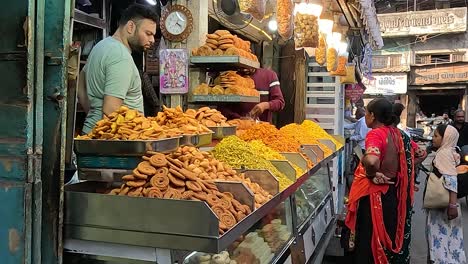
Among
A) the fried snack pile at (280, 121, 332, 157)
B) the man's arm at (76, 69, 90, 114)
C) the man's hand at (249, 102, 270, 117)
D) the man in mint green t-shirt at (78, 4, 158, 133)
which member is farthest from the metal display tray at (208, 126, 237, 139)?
Answer: the man's hand at (249, 102, 270, 117)

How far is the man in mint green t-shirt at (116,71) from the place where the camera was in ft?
9.55


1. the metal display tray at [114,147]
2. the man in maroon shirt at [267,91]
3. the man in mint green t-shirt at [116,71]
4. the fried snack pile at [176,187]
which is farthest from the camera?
the man in maroon shirt at [267,91]

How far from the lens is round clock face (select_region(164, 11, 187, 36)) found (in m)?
4.48

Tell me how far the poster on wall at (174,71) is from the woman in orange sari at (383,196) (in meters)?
1.83

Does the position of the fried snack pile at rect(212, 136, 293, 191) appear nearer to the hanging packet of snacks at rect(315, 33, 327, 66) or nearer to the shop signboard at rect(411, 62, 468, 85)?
the hanging packet of snacks at rect(315, 33, 327, 66)

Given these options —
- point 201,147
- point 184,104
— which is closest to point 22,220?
point 201,147

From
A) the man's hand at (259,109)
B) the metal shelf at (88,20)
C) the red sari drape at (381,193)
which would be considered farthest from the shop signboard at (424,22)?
the red sari drape at (381,193)

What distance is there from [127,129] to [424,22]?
21.5 metres

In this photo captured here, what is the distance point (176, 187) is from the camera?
1880 mm

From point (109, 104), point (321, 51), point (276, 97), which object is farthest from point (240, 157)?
point (321, 51)

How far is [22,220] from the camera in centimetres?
172

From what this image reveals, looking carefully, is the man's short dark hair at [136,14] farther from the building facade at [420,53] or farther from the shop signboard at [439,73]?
the shop signboard at [439,73]

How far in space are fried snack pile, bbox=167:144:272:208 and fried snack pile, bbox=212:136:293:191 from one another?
0.30 metres

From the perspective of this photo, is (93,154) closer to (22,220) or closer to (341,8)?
(22,220)
